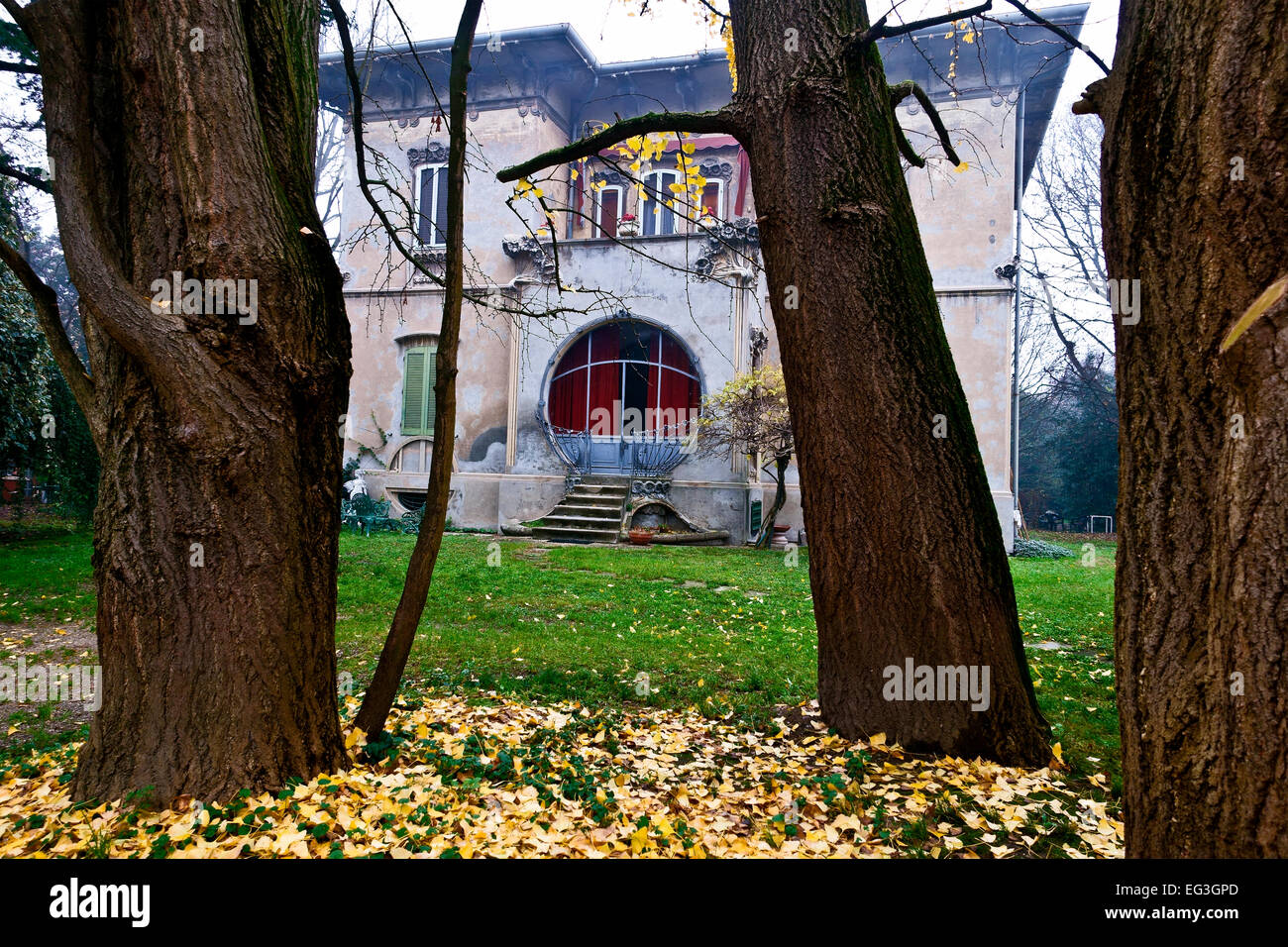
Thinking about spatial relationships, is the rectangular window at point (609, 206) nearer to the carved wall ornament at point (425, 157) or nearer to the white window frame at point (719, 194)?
the white window frame at point (719, 194)

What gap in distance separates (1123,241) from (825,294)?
1613 mm

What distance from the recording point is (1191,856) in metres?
2.00

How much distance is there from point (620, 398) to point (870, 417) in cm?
1345

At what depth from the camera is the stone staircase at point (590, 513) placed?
14844 mm

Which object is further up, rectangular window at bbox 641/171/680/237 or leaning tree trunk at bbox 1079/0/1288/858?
rectangular window at bbox 641/171/680/237

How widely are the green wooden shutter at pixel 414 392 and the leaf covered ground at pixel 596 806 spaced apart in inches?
552

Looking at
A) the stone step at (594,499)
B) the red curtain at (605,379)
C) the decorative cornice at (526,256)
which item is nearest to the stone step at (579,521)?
the stone step at (594,499)

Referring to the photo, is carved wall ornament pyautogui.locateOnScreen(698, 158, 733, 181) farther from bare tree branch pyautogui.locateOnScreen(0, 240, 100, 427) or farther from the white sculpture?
bare tree branch pyautogui.locateOnScreen(0, 240, 100, 427)

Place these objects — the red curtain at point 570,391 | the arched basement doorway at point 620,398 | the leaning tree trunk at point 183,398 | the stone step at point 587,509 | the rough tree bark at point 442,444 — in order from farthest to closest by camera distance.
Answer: the red curtain at point 570,391 → the arched basement doorway at point 620,398 → the stone step at point 587,509 → the rough tree bark at point 442,444 → the leaning tree trunk at point 183,398

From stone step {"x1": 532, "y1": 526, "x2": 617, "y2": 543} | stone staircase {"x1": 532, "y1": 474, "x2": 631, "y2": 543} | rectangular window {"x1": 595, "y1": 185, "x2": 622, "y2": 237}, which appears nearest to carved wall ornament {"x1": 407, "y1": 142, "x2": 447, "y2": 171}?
rectangular window {"x1": 595, "y1": 185, "x2": 622, "y2": 237}

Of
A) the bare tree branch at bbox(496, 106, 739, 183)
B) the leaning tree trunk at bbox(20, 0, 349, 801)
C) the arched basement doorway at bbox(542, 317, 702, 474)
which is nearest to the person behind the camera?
the leaning tree trunk at bbox(20, 0, 349, 801)

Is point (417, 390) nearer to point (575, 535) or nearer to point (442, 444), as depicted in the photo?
point (575, 535)

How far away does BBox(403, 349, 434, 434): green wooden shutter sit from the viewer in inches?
685

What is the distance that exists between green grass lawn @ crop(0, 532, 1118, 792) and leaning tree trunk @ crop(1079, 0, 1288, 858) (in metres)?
1.83
